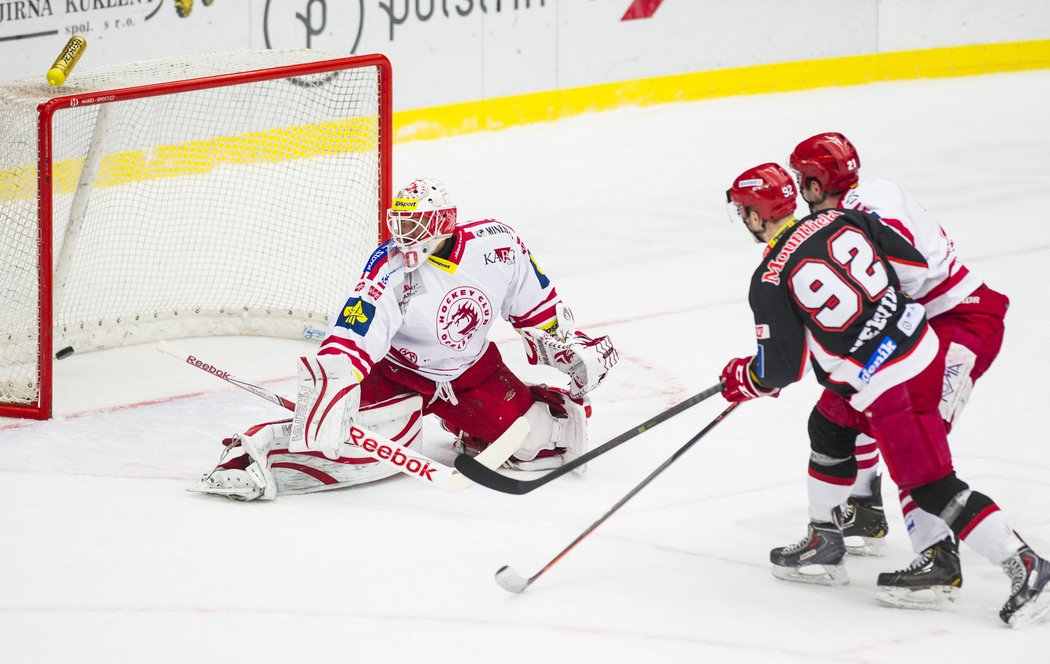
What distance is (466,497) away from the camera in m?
4.02

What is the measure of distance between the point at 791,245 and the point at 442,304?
1188mm

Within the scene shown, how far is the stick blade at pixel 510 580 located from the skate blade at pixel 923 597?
0.78 metres

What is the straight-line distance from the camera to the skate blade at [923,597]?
3.22m

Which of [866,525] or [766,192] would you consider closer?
[766,192]

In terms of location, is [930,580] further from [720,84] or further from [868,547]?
[720,84]

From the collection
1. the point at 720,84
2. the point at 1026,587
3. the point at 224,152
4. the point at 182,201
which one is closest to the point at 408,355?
the point at 1026,587

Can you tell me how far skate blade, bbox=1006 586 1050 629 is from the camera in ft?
10.1

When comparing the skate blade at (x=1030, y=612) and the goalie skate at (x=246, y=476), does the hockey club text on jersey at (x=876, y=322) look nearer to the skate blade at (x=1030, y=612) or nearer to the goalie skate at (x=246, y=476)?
the skate blade at (x=1030, y=612)

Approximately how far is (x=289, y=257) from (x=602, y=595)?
309 centimetres

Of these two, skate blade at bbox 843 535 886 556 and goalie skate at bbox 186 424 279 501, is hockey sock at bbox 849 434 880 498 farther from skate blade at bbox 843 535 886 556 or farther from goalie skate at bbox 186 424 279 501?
goalie skate at bbox 186 424 279 501

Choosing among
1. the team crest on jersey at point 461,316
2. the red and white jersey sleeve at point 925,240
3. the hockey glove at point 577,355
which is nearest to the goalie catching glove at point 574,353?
the hockey glove at point 577,355

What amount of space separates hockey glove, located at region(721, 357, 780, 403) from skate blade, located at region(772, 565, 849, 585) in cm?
43

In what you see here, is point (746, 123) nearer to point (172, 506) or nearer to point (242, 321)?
point (242, 321)

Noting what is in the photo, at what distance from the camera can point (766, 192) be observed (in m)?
3.20
